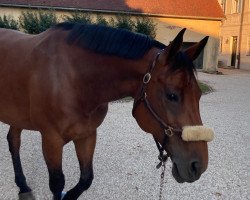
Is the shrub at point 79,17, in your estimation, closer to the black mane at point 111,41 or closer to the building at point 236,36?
the building at point 236,36

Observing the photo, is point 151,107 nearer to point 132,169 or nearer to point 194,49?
point 194,49

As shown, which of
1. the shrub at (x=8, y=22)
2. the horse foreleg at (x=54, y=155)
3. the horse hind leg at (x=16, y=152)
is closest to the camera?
the horse foreleg at (x=54, y=155)

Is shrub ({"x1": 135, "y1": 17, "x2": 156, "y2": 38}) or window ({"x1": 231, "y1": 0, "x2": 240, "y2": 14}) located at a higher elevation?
shrub ({"x1": 135, "y1": 17, "x2": 156, "y2": 38})

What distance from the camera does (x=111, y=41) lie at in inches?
89.7

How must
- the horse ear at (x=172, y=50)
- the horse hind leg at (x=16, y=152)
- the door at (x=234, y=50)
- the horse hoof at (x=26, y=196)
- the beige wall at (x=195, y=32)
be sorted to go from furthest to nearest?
1. the door at (x=234, y=50)
2. the beige wall at (x=195, y=32)
3. the horse hind leg at (x=16, y=152)
4. the horse hoof at (x=26, y=196)
5. the horse ear at (x=172, y=50)

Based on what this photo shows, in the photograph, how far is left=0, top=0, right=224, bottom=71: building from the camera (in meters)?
18.4

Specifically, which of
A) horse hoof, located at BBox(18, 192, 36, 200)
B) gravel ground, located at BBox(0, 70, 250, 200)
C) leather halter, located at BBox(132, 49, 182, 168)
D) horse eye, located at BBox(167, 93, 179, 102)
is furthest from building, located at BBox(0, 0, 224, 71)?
horse eye, located at BBox(167, 93, 179, 102)

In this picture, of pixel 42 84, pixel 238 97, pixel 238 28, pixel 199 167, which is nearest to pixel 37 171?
pixel 42 84

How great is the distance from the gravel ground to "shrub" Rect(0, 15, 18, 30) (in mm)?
11924

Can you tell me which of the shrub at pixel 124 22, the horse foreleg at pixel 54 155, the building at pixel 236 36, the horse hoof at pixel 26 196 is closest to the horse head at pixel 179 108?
the horse foreleg at pixel 54 155

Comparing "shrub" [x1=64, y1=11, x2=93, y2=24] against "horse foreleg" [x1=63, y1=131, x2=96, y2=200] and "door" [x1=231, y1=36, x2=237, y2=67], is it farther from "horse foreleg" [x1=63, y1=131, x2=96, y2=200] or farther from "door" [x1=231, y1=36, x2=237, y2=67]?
"horse foreleg" [x1=63, y1=131, x2=96, y2=200]

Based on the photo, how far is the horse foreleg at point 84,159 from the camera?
273cm

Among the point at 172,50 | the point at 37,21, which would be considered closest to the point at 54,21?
the point at 37,21

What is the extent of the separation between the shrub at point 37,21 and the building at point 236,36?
13.6m
